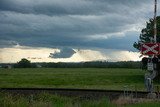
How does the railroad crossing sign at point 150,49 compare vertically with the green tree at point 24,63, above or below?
below

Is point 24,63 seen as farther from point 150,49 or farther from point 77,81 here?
point 150,49

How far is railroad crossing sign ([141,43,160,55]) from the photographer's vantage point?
25439 mm

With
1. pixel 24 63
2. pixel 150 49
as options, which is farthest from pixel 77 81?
pixel 24 63

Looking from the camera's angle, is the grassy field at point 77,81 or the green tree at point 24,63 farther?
the green tree at point 24,63

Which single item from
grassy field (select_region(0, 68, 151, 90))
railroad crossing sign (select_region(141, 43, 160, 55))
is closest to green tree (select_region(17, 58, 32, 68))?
grassy field (select_region(0, 68, 151, 90))

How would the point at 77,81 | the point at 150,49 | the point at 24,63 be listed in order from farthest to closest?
the point at 24,63 → the point at 77,81 → the point at 150,49

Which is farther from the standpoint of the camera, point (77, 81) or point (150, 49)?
point (77, 81)

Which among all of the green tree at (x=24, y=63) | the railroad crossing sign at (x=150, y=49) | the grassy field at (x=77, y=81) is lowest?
the grassy field at (x=77, y=81)

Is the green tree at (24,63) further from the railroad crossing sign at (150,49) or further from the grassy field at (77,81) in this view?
the railroad crossing sign at (150,49)

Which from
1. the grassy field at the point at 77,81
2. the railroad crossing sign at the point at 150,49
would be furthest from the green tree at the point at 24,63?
the railroad crossing sign at the point at 150,49

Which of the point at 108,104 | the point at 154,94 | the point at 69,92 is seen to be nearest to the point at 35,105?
the point at 108,104

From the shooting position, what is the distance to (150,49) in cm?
2552

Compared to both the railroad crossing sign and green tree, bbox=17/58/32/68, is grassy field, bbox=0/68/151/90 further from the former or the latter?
green tree, bbox=17/58/32/68

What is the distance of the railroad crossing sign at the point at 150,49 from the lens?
25439mm
